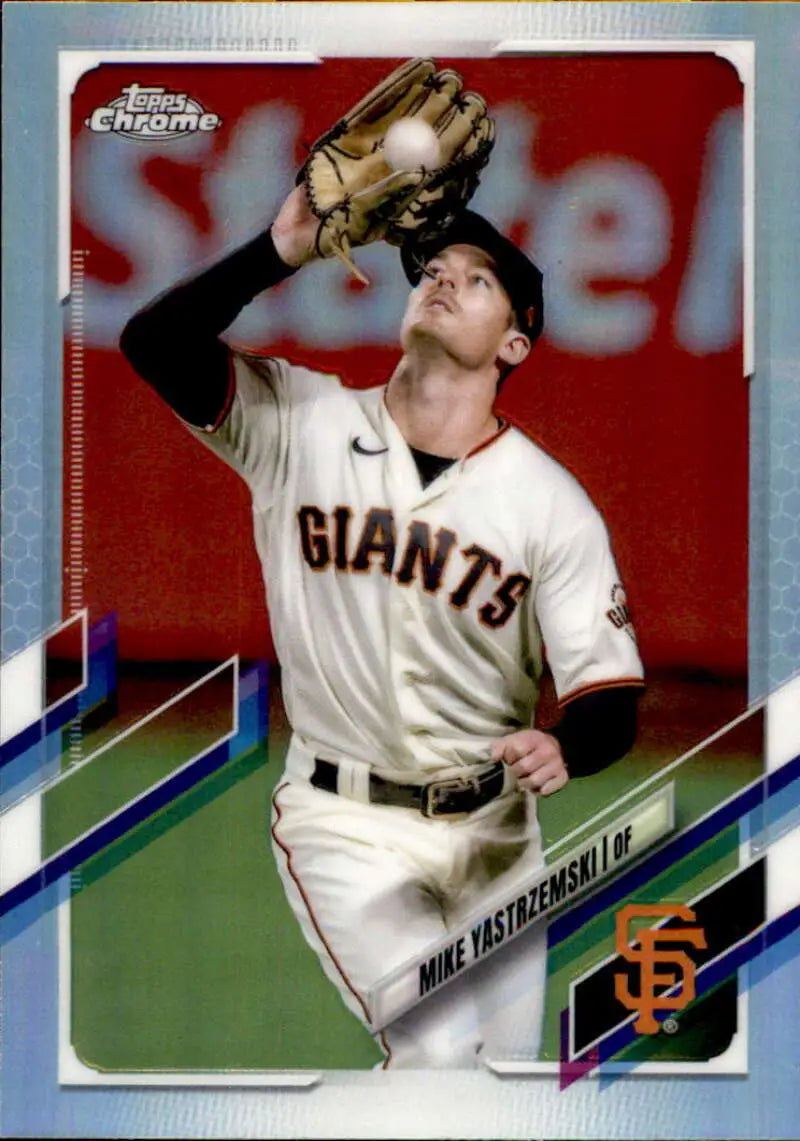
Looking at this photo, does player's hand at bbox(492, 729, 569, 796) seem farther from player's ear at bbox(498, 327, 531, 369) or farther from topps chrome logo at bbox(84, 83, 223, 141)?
topps chrome logo at bbox(84, 83, 223, 141)

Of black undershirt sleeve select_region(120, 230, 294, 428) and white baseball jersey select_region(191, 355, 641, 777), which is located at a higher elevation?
black undershirt sleeve select_region(120, 230, 294, 428)

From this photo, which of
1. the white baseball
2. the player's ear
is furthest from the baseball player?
the white baseball

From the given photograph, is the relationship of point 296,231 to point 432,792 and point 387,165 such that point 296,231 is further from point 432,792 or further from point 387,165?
point 432,792

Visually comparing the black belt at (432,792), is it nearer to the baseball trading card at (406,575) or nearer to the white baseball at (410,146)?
the baseball trading card at (406,575)

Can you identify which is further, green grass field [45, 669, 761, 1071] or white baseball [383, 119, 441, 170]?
green grass field [45, 669, 761, 1071]

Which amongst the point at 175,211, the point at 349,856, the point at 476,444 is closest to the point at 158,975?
the point at 349,856

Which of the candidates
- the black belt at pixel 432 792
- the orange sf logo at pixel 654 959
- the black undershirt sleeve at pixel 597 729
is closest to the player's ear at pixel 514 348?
the black undershirt sleeve at pixel 597 729

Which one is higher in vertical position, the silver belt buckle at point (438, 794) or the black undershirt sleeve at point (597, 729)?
the black undershirt sleeve at point (597, 729)
